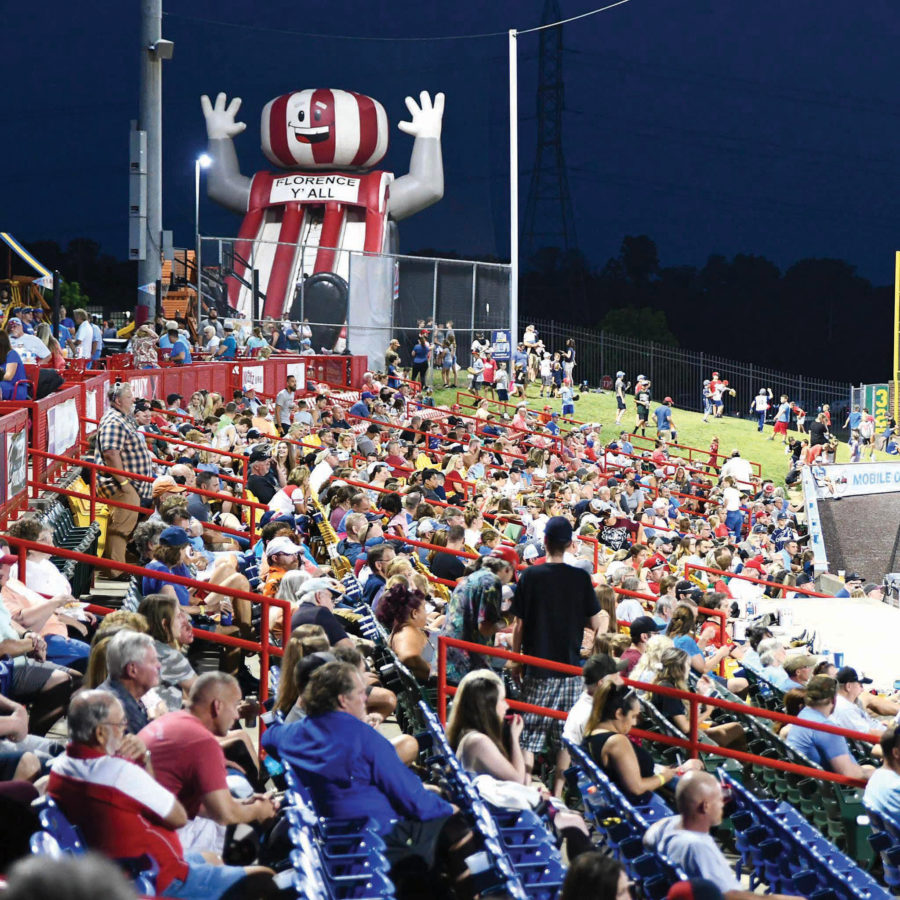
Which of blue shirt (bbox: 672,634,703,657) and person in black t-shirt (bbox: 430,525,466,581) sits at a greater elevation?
person in black t-shirt (bbox: 430,525,466,581)

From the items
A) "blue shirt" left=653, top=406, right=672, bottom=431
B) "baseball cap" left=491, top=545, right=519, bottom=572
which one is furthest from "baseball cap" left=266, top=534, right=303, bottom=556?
"blue shirt" left=653, top=406, right=672, bottom=431

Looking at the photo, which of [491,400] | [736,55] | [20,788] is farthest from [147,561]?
[736,55]

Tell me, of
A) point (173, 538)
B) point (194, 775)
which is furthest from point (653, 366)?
point (194, 775)

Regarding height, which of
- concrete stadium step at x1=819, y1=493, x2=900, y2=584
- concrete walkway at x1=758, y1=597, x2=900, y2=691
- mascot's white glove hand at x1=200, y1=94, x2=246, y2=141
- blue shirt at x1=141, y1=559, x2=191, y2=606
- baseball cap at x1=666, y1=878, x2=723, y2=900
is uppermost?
mascot's white glove hand at x1=200, y1=94, x2=246, y2=141

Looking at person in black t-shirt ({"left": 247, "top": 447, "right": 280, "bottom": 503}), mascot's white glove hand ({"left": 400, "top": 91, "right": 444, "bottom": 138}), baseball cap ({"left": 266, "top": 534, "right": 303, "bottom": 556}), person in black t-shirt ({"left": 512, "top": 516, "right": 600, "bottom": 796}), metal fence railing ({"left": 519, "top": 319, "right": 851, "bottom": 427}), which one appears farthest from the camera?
metal fence railing ({"left": 519, "top": 319, "right": 851, "bottom": 427})

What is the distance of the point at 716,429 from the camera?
129 feet

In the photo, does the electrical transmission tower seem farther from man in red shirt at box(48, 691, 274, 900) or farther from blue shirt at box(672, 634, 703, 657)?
man in red shirt at box(48, 691, 274, 900)

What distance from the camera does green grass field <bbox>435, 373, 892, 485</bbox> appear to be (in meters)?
35.8

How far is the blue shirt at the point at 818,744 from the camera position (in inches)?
307

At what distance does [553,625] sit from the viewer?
7746 millimetres

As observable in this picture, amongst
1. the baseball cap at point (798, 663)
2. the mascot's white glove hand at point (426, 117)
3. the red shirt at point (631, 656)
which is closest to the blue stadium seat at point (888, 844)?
the red shirt at point (631, 656)

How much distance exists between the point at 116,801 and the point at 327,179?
35.9m

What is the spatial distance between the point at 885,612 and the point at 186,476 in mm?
9020

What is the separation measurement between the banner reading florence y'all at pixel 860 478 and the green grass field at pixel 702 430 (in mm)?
5365
